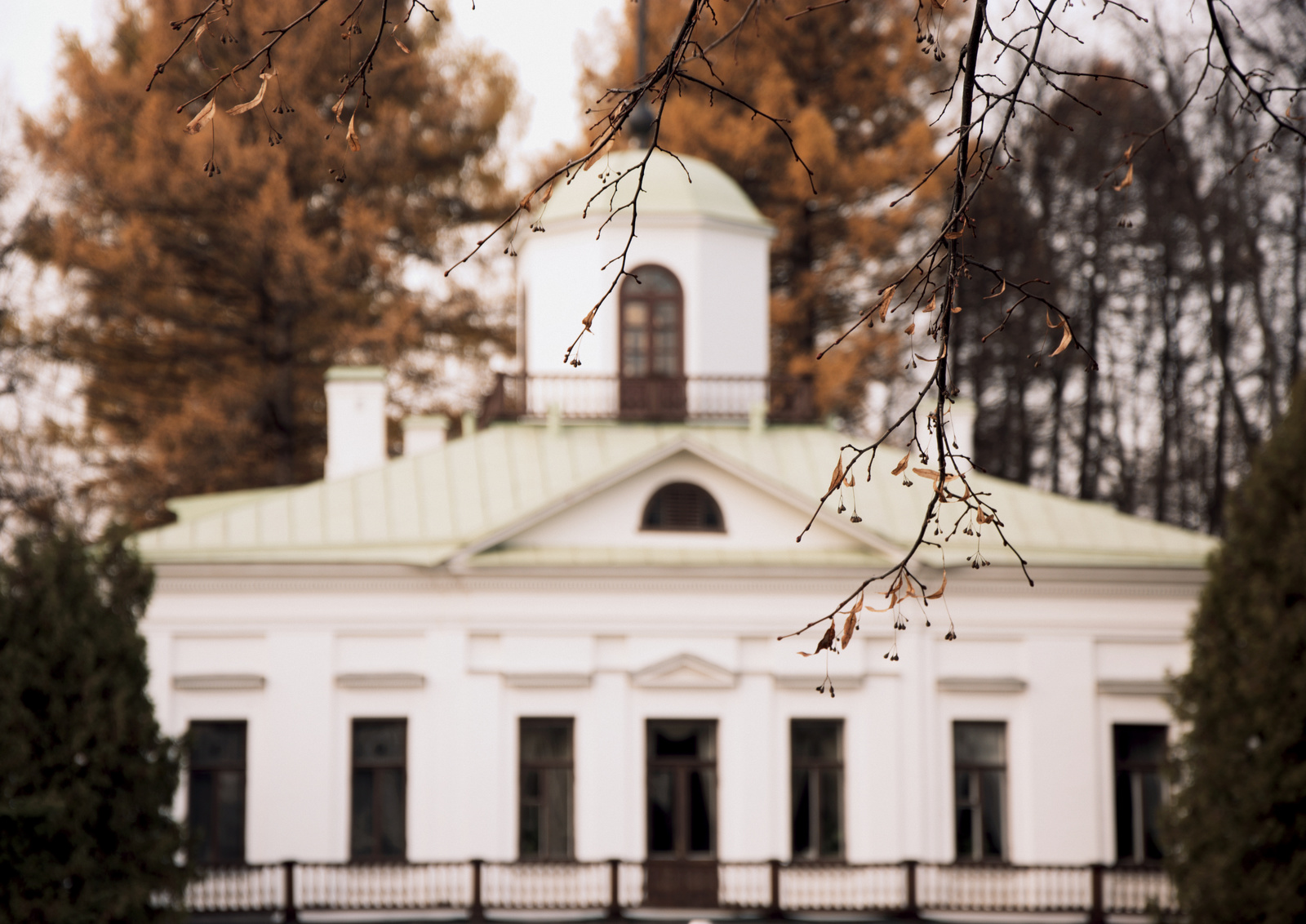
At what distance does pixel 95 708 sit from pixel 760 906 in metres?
7.46

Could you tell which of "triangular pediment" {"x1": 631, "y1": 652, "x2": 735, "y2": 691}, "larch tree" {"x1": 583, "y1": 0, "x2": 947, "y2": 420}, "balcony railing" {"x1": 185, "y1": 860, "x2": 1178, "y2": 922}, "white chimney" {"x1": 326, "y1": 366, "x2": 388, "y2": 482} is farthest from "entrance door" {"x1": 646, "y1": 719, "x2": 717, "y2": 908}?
"larch tree" {"x1": 583, "y1": 0, "x2": 947, "y2": 420}

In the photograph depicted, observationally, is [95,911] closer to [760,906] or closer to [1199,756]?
[760,906]

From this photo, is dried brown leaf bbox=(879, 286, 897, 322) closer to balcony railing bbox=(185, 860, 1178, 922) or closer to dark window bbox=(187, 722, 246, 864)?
balcony railing bbox=(185, 860, 1178, 922)

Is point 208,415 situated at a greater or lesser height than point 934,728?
greater

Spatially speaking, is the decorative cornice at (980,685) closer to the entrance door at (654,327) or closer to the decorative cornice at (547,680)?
the decorative cornice at (547,680)

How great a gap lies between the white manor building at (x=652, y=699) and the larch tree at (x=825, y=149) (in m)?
8.81

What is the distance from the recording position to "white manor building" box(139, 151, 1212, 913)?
18516 mm

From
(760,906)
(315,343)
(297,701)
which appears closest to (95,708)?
(297,701)

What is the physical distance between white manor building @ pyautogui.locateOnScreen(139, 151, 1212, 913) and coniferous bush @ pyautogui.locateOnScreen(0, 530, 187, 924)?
237 centimetres

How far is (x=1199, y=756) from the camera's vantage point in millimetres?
16359

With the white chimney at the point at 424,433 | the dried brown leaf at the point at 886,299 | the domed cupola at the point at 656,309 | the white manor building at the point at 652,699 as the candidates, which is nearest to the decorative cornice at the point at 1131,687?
the white manor building at the point at 652,699

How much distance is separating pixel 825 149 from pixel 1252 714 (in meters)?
14.5

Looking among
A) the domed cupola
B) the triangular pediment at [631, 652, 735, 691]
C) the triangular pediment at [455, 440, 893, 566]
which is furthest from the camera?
the domed cupola

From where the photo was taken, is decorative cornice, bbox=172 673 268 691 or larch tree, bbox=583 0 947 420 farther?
larch tree, bbox=583 0 947 420
